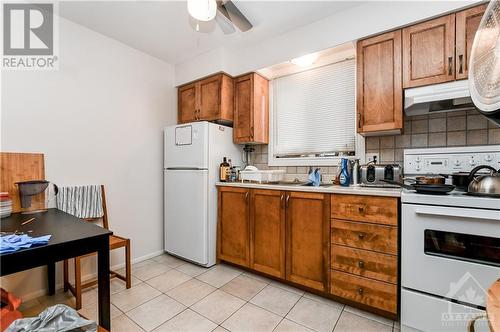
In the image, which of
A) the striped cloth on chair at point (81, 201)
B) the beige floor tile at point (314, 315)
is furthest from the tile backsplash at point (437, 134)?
the striped cloth on chair at point (81, 201)

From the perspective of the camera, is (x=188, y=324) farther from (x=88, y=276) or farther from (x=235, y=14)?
(x=235, y=14)

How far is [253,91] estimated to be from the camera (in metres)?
2.75

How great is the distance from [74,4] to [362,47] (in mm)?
2627

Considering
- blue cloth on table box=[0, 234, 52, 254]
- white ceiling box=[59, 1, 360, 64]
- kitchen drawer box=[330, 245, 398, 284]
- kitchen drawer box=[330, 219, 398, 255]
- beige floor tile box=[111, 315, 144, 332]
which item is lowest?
beige floor tile box=[111, 315, 144, 332]

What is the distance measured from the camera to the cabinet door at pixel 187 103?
3051 millimetres

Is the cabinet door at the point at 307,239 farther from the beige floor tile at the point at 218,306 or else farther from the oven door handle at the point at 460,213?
the oven door handle at the point at 460,213

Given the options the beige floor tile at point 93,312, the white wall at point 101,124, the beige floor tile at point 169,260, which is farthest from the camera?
the beige floor tile at point 169,260

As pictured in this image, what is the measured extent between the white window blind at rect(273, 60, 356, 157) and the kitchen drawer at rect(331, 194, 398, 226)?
82 cm

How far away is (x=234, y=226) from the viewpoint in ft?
8.40

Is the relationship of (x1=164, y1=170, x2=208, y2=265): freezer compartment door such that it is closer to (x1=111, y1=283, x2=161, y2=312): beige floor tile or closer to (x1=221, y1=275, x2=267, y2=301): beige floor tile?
(x1=221, y1=275, x2=267, y2=301): beige floor tile

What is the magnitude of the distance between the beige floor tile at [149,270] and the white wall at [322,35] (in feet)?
7.86

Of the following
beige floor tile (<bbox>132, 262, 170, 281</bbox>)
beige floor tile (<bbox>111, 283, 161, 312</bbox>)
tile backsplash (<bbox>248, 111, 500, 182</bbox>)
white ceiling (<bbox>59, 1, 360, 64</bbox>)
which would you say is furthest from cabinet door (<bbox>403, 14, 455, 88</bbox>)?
beige floor tile (<bbox>132, 262, 170, 281</bbox>)

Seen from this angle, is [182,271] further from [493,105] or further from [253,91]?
[493,105]

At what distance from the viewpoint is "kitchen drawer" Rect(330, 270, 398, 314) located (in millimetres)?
1642
